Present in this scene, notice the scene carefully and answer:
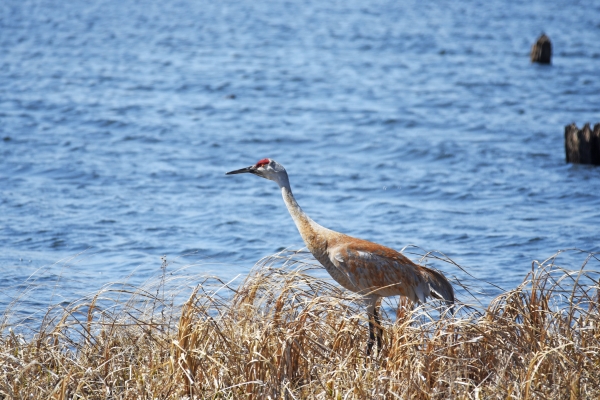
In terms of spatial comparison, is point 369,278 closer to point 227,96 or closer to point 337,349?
point 337,349

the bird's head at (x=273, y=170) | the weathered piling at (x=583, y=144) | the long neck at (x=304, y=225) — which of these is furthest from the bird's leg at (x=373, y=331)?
the weathered piling at (x=583, y=144)

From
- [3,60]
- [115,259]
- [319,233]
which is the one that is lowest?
[115,259]

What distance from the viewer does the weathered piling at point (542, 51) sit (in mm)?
19875

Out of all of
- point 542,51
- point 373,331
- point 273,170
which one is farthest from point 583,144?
point 542,51

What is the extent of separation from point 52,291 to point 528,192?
266 inches

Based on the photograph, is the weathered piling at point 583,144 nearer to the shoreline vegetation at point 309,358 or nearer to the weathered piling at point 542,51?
the shoreline vegetation at point 309,358

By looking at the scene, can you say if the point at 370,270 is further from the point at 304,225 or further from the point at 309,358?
the point at 309,358

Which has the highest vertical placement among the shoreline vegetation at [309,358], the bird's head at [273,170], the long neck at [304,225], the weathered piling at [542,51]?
the weathered piling at [542,51]

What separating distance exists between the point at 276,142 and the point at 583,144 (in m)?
4.95

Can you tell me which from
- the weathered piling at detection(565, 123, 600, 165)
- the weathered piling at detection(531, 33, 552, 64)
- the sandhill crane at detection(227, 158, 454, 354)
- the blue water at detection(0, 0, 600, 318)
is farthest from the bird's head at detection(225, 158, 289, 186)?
the weathered piling at detection(531, 33, 552, 64)

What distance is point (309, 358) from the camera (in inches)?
196

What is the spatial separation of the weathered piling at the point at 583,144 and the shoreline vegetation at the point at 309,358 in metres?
7.33

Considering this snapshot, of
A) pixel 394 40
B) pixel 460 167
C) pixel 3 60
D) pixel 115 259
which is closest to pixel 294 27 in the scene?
pixel 394 40

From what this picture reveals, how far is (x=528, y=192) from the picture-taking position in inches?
445
